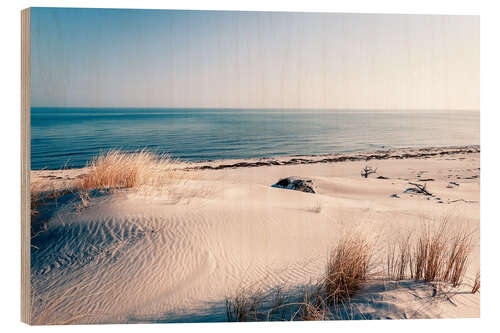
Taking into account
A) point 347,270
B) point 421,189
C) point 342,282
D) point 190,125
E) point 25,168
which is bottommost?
point 342,282

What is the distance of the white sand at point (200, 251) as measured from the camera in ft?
10.7

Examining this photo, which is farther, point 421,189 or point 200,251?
point 421,189

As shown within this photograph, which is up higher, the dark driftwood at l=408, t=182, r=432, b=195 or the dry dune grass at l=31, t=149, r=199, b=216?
the dry dune grass at l=31, t=149, r=199, b=216

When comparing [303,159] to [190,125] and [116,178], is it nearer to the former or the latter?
[190,125]

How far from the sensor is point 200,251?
12.5ft

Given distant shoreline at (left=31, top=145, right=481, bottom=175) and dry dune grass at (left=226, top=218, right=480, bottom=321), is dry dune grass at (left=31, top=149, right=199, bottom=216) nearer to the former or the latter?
dry dune grass at (left=226, top=218, right=480, bottom=321)

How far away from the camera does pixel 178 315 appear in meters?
3.25

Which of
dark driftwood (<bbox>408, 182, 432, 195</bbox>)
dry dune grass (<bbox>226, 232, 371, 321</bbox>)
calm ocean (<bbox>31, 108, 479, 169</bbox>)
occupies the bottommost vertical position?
dry dune grass (<bbox>226, 232, 371, 321</bbox>)

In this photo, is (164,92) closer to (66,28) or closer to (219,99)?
(219,99)

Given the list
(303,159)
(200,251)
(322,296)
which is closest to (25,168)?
(200,251)

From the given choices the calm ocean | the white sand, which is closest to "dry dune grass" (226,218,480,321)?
the white sand

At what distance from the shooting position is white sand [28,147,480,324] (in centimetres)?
327
